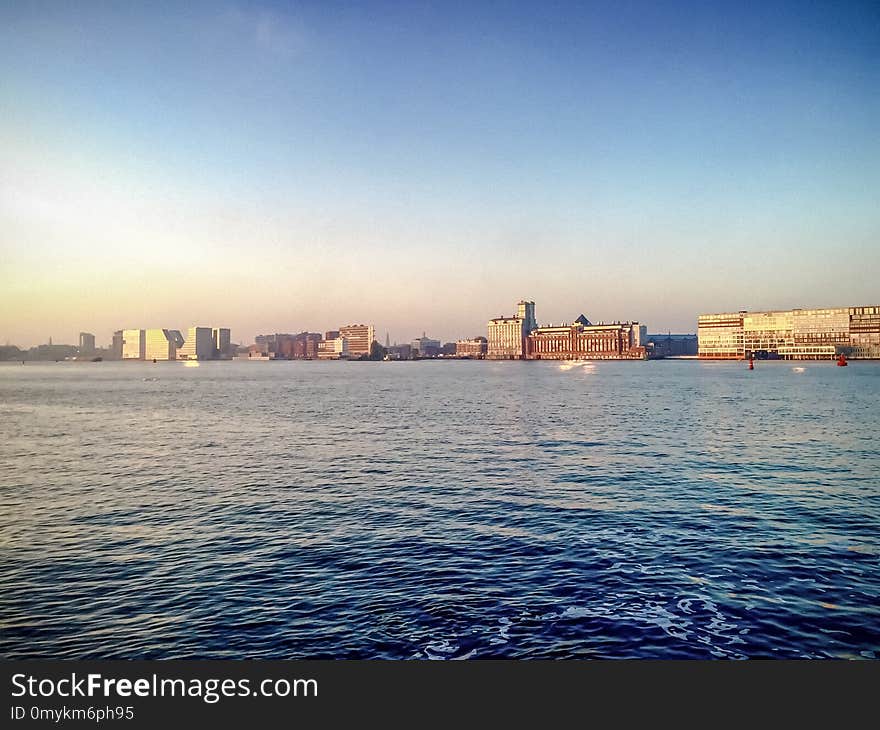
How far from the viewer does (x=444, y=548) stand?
66.6 ft

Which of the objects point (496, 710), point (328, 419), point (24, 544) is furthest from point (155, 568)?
point (328, 419)

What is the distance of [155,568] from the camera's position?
18.7 metres

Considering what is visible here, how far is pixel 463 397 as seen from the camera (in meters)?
93.2

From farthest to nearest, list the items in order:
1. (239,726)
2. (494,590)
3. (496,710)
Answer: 1. (494,590)
2. (496,710)
3. (239,726)

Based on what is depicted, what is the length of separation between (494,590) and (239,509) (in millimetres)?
13376

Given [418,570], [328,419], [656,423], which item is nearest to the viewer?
[418,570]

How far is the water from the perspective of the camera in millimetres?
13938

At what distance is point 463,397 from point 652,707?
83.3 meters

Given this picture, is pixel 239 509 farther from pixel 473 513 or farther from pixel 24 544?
pixel 473 513

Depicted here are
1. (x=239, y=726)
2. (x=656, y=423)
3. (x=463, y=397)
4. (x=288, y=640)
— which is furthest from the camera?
(x=463, y=397)

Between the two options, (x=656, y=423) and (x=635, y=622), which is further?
(x=656, y=423)

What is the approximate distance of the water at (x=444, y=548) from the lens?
1394 cm

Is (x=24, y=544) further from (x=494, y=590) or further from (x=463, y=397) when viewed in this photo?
(x=463, y=397)

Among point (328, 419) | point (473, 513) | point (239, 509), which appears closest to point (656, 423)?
point (328, 419)
